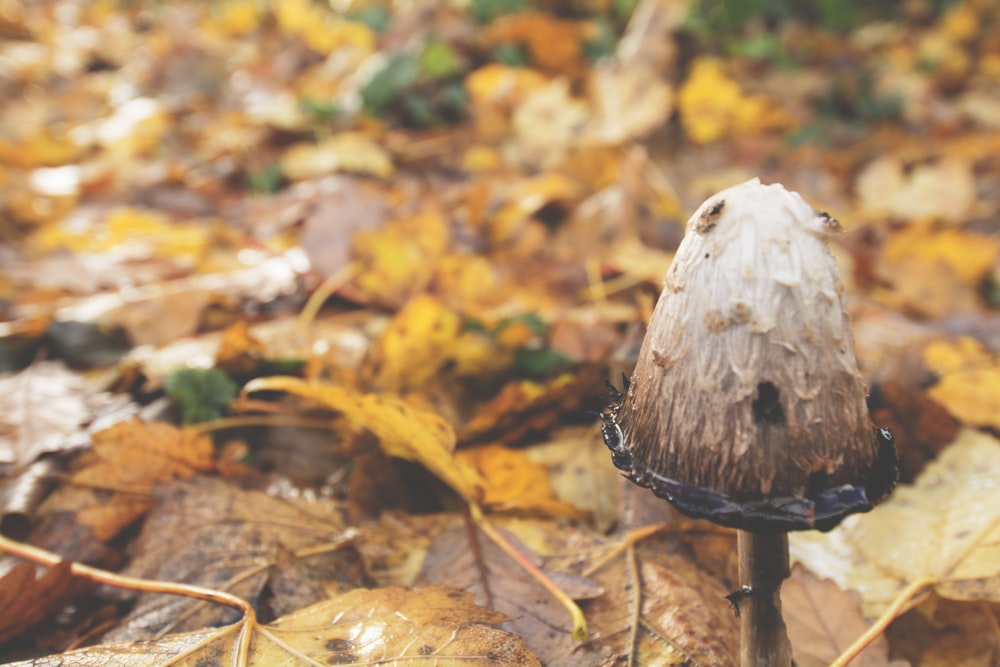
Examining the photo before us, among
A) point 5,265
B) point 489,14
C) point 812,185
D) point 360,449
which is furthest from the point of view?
point 489,14

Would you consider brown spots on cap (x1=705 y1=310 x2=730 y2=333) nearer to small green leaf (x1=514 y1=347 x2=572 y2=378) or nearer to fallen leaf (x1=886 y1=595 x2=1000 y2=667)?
fallen leaf (x1=886 y1=595 x2=1000 y2=667)

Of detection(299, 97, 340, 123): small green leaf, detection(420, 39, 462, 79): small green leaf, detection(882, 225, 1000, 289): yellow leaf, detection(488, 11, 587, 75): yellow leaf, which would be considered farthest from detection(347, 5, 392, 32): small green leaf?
detection(882, 225, 1000, 289): yellow leaf

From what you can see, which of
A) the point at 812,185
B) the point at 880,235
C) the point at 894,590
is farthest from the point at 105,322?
the point at 812,185

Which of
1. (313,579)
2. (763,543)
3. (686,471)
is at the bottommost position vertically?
(313,579)

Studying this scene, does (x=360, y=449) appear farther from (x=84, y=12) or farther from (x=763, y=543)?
(x=84, y=12)

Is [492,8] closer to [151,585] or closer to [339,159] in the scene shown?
[339,159]

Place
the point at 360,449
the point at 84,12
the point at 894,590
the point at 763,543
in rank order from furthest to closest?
the point at 84,12, the point at 360,449, the point at 894,590, the point at 763,543
